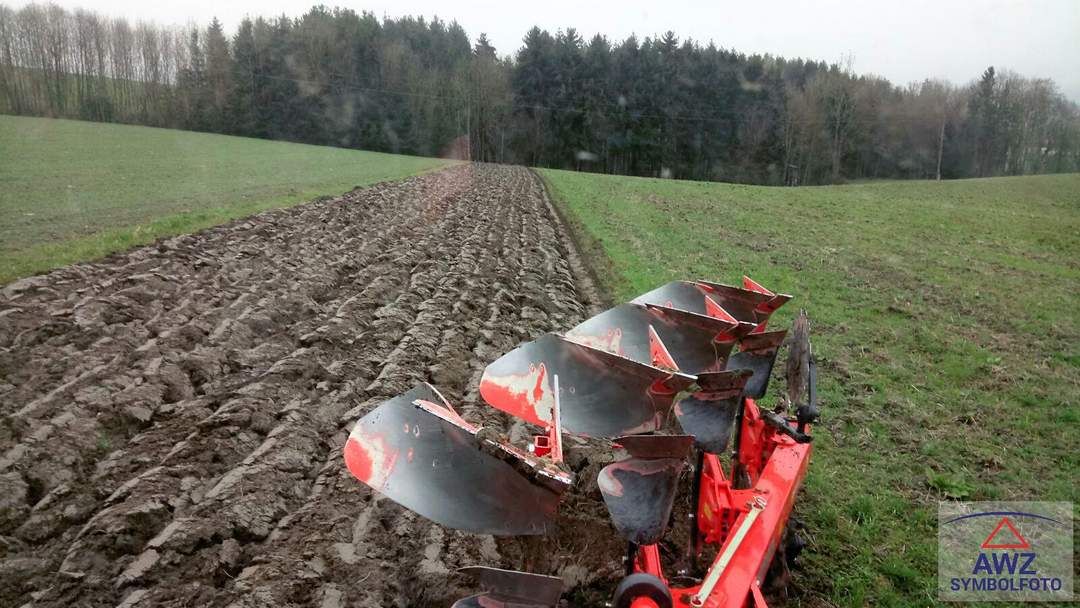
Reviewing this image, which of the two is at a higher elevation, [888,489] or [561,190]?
[561,190]

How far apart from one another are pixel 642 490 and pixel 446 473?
0.83 metres

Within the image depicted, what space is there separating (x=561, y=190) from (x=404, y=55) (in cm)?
5423

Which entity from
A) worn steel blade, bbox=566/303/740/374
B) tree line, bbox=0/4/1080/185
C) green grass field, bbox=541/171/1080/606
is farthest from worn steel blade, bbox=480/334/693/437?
tree line, bbox=0/4/1080/185

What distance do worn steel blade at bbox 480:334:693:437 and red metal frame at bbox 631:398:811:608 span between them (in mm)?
426

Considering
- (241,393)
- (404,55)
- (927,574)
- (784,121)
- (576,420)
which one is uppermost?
(404,55)

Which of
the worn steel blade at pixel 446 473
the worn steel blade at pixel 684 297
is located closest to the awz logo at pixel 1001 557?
the worn steel blade at pixel 684 297

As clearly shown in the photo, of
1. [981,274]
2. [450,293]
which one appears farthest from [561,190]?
[450,293]

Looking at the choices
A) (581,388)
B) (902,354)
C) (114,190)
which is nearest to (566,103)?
(114,190)

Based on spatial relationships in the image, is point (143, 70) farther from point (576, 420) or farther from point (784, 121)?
point (576, 420)

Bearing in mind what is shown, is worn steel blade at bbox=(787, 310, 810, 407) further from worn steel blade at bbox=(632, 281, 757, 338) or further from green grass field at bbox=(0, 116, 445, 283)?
green grass field at bbox=(0, 116, 445, 283)

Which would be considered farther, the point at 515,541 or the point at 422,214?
the point at 422,214

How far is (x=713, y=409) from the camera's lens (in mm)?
2959

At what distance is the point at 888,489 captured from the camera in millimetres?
4359

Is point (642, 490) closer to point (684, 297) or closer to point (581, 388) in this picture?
point (581, 388)
